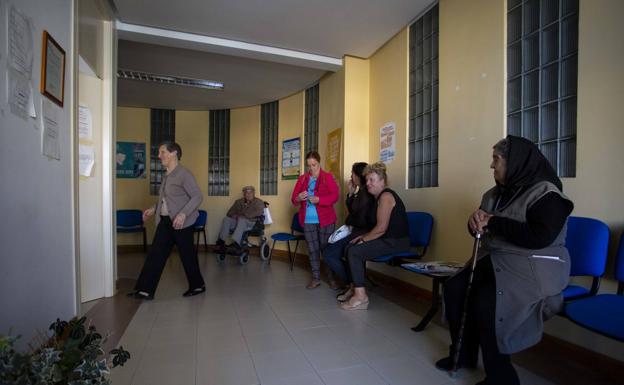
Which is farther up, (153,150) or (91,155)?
(153,150)

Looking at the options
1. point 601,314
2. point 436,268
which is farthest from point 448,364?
Result: point 601,314

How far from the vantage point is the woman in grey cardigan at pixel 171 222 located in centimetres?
309

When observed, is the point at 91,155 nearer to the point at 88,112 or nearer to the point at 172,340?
the point at 88,112

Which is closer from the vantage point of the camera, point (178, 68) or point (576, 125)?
point (576, 125)

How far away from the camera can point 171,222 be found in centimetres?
316

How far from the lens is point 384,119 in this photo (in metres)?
3.96

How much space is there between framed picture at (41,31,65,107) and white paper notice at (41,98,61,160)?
2.1 inches

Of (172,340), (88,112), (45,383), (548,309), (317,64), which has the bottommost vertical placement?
(172,340)

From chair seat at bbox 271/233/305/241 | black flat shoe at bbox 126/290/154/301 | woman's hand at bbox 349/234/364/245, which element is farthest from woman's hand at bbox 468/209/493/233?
chair seat at bbox 271/233/305/241

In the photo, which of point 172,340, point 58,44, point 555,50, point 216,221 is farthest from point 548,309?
point 216,221

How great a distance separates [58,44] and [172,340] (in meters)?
1.88

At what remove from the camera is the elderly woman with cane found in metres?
1.50

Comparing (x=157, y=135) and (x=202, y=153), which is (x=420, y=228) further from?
(x=157, y=135)

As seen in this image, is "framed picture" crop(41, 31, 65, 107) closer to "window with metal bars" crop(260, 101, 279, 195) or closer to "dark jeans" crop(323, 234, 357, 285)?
"dark jeans" crop(323, 234, 357, 285)
